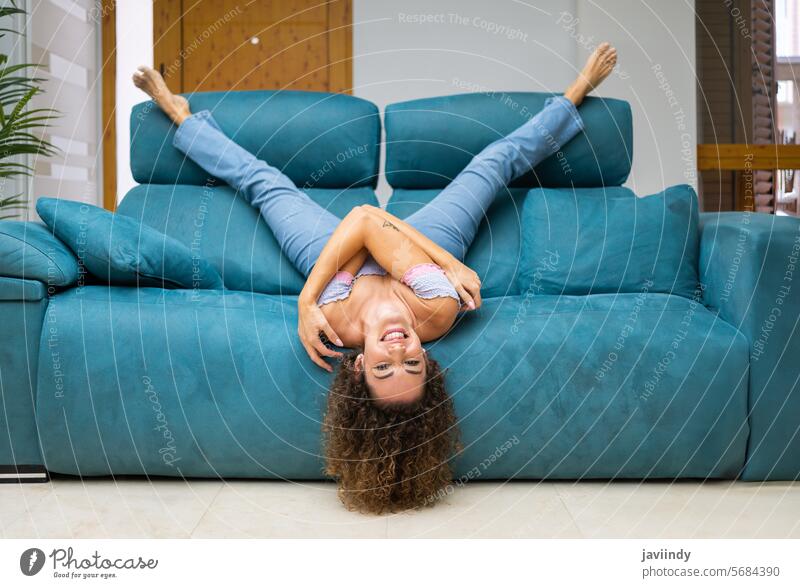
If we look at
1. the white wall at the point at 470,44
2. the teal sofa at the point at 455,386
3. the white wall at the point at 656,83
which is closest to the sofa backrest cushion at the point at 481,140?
the teal sofa at the point at 455,386

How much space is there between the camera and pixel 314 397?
1.89 m

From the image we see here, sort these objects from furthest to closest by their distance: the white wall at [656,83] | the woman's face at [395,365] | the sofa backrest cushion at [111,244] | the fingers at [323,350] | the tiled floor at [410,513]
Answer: the white wall at [656,83], the sofa backrest cushion at [111,244], the fingers at [323,350], the woman's face at [395,365], the tiled floor at [410,513]

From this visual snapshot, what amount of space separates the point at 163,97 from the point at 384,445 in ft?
5.13

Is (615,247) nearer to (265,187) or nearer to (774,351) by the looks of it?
(774,351)

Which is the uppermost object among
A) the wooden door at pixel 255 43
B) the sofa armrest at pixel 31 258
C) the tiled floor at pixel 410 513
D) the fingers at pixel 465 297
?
the wooden door at pixel 255 43

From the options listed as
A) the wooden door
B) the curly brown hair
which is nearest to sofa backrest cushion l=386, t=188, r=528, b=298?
the curly brown hair

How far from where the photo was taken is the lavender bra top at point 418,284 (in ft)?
6.36

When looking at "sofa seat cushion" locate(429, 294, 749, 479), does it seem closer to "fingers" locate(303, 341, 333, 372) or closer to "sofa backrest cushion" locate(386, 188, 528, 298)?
"fingers" locate(303, 341, 333, 372)

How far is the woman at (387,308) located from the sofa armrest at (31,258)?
59 centimetres

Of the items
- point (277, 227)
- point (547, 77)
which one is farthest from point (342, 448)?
point (547, 77)

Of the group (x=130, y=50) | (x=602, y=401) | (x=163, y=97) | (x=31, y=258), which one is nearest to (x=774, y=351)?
(x=602, y=401)

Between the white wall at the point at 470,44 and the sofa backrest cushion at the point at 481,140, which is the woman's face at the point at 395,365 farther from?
the white wall at the point at 470,44

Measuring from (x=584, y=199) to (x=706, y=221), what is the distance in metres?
0.37

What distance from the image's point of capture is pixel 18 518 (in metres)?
1.69
